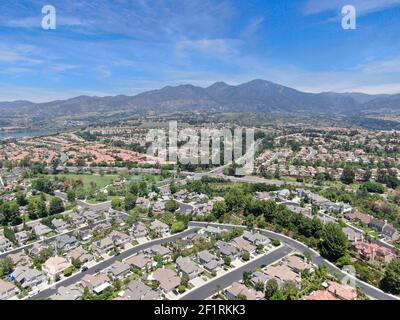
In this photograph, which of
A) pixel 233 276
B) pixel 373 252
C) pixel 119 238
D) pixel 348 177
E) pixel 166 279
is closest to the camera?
pixel 166 279

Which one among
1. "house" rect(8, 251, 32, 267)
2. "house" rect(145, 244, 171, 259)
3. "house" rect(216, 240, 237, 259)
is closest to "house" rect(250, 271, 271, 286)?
"house" rect(216, 240, 237, 259)

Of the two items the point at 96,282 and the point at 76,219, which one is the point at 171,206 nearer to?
Result: the point at 76,219

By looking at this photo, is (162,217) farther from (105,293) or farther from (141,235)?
(105,293)

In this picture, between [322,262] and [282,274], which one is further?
[322,262]

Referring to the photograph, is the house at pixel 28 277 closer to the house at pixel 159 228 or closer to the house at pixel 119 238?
the house at pixel 119 238

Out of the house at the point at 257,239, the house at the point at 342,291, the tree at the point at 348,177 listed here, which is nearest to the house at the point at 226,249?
the house at the point at 257,239

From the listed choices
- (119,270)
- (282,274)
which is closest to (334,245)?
(282,274)
